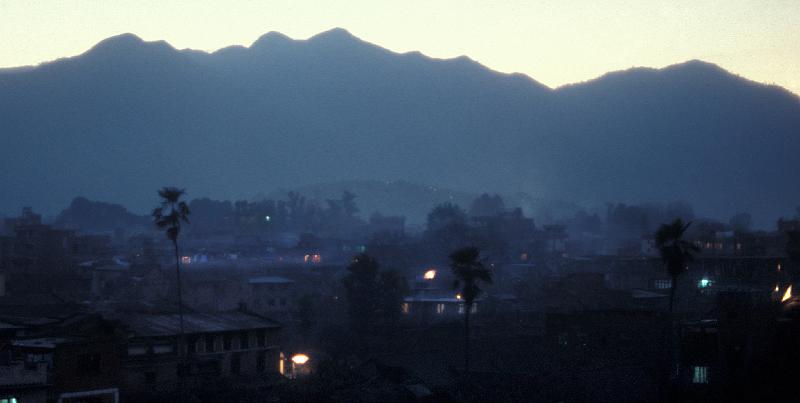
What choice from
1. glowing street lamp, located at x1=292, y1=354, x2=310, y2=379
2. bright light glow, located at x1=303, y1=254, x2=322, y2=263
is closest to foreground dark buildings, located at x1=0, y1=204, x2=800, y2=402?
glowing street lamp, located at x1=292, y1=354, x2=310, y2=379

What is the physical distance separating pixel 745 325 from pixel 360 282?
1112 inches

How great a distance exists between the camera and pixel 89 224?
6895 inches

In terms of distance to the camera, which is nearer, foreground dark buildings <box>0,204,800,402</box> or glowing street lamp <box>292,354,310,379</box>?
foreground dark buildings <box>0,204,800,402</box>

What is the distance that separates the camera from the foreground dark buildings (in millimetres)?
42531

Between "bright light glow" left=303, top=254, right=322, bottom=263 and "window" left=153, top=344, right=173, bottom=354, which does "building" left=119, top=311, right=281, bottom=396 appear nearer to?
"window" left=153, top=344, right=173, bottom=354

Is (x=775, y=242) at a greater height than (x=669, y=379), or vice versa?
(x=775, y=242)

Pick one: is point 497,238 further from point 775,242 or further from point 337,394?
point 337,394

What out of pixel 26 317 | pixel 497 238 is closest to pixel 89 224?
pixel 497 238

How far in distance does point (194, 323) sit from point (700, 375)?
25.1 m

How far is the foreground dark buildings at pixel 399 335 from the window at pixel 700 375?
88 mm

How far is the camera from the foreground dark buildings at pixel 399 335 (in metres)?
42.5

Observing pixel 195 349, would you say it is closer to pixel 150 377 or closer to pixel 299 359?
pixel 150 377

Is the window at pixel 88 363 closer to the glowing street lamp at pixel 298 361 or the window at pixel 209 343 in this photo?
the window at pixel 209 343

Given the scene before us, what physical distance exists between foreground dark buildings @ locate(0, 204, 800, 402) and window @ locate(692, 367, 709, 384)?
9 centimetres
